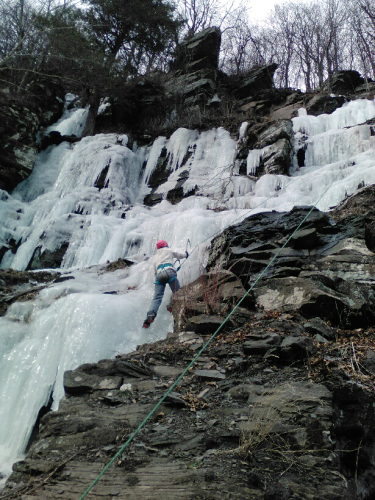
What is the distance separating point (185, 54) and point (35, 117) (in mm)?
8153

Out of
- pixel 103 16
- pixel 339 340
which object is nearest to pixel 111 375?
pixel 339 340

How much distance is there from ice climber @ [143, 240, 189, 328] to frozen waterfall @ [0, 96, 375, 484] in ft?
0.84

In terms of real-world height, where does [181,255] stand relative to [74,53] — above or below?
below

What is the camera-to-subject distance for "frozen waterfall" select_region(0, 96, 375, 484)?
4668 mm

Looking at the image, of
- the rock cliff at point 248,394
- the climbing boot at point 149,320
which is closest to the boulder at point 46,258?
the rock cliff at point 248,394

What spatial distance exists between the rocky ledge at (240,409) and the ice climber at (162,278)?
0.94 metres

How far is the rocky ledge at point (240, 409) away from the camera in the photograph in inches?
70.4

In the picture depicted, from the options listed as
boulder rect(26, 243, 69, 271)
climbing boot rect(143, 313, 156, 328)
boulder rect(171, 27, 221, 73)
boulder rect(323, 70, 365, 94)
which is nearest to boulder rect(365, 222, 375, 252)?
climbing boot rect(143, 313, 156, 328)

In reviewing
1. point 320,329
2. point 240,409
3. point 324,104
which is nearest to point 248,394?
point 240,409

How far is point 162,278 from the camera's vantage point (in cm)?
543

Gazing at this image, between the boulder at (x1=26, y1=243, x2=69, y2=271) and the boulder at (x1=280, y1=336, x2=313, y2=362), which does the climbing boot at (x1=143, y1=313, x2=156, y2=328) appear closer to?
the boulder at (x1=280, y1=336, x2=313, y2=362)

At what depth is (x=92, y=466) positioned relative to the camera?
77.0 inches

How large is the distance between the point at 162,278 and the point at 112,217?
580cm

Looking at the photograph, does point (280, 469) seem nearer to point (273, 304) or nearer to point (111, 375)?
point (111, 375)
